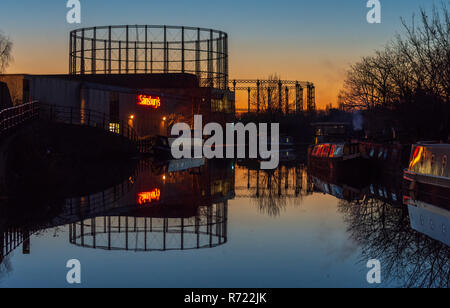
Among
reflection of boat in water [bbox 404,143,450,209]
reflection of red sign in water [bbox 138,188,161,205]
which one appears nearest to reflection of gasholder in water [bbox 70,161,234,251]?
reflection of red sign in water [bbox 138,188,161,205]

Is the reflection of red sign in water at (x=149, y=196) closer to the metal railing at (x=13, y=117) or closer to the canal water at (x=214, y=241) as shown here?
the canal water at (x=214, y=241)

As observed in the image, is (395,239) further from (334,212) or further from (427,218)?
(334,212)

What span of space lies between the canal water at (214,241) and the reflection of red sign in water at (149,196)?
0.07 metres

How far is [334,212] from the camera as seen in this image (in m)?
20.1

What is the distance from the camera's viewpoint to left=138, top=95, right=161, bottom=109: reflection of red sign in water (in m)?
68.6

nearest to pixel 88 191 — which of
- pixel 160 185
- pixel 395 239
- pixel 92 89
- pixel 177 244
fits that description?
pixel 160 185

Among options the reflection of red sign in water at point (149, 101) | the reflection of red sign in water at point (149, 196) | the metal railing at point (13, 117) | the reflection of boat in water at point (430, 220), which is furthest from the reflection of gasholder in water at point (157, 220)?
the reflection of red sign in water at point (149, 101)

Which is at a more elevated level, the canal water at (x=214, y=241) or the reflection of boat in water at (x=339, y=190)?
the canal water at (x=214, y=241)

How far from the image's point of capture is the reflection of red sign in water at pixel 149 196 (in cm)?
2206

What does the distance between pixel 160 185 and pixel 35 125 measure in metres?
7.98

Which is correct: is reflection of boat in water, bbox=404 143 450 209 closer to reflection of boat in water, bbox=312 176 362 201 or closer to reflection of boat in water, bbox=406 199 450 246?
reflection of boat in water, bbox=406 199 450 246

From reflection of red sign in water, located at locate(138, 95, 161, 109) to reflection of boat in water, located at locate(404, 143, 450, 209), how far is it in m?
42.9

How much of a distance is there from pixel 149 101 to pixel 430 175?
4743 centimetres

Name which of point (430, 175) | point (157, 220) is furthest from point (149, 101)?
point (157, 220)
